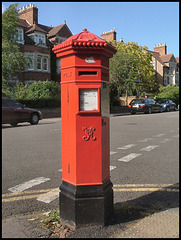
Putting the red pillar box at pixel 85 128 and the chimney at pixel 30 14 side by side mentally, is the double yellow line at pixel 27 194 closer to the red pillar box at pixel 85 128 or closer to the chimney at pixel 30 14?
the red pillar box at pixel 85 128

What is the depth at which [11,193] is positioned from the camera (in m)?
4.11

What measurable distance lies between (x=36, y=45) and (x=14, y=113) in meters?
18.1

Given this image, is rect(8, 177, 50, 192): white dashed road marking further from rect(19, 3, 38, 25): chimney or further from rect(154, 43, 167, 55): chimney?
rect(154, 43, 167, 55): chimney

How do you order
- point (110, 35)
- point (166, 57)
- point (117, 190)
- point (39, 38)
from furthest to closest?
point (166, 57) → point (110, 35) → point (39, 38) → point (117, 190)

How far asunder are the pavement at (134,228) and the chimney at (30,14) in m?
34.4

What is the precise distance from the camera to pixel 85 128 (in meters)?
2.86

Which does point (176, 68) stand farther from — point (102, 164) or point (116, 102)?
point (102, 164)

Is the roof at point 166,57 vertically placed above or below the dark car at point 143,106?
above

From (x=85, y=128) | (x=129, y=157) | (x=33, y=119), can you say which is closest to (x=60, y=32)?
(x=33, y=119)

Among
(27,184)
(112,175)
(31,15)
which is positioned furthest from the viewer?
(31,15)

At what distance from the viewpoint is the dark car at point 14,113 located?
48.7ft

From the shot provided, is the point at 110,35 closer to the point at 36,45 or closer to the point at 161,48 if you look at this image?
the point at 36,45

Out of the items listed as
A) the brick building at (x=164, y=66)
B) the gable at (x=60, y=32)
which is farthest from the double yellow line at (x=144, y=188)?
the brick building at (x=164, y=66)

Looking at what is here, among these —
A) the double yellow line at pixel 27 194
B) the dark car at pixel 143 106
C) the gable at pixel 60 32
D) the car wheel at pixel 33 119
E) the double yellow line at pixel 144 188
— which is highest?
the gable at pixel 60 32
